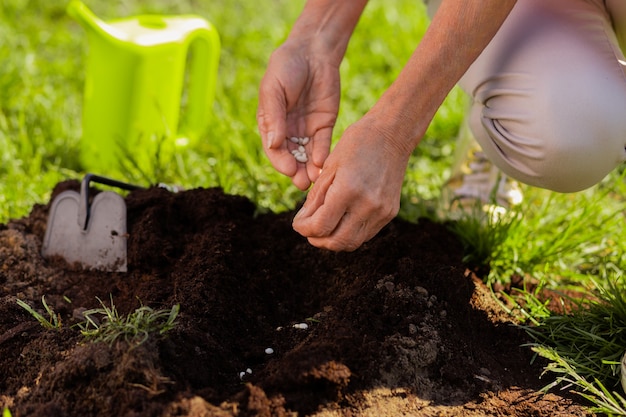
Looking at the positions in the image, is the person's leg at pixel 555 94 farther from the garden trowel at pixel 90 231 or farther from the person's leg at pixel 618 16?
the garden trowel at pixel 90 231

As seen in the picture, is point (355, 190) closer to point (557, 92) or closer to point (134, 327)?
point (134, 327)

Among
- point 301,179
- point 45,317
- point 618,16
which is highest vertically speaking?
point 618,16

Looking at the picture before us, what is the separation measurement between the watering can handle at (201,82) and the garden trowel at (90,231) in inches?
39.2

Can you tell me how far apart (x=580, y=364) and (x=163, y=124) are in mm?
1877

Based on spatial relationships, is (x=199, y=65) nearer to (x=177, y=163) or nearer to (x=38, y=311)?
(x=177, y=163)

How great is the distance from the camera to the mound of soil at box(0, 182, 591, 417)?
1.58 m

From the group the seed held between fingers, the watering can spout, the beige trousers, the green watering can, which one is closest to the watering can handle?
the green watering can

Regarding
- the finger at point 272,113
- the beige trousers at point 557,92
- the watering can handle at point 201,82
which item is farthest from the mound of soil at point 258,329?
the watering can handle at point 201,82

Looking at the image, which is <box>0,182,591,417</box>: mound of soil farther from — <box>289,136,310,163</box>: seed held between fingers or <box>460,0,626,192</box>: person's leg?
<box>460,0,626,192</box>: person's leg

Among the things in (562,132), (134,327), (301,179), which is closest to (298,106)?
(301,179)

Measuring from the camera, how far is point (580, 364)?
73.4 inches

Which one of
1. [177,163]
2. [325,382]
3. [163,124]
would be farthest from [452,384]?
[163,124]

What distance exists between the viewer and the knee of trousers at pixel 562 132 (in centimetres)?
198

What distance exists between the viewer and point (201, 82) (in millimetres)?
3174
